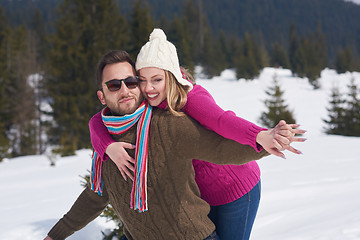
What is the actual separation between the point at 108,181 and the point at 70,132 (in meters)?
18.1

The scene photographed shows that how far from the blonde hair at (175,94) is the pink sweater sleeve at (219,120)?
3 centimetres

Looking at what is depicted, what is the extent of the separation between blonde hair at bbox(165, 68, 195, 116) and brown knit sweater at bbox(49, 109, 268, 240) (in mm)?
49

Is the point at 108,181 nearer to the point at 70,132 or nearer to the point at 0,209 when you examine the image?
the point at 0,209

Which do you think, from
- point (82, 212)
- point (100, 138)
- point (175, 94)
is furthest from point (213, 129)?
point (82, 212)

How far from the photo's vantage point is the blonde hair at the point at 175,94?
1.65m

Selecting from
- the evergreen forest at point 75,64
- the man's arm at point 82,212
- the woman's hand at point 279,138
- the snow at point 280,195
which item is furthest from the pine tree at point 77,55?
the woman's hand at point 279,138

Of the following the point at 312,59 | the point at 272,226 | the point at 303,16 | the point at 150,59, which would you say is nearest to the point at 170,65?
the point at 150,59

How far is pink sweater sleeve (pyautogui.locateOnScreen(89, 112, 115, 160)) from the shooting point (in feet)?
5.90

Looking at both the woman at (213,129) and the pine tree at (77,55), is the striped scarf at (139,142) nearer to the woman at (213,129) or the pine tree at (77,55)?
the woman at (213,129)

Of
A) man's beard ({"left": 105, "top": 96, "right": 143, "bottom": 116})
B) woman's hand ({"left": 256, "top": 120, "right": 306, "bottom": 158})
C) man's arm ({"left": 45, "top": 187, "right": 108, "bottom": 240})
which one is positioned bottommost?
man's arm ({"left": 45, "top": 187, "right": 108, "bottom": 240})

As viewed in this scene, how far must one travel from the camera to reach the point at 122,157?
168 centimetres

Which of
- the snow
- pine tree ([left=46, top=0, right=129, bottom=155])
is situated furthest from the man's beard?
pine tree ([left=46, top=0, right=129, bottom=155])

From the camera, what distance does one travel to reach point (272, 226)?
3.87 meters

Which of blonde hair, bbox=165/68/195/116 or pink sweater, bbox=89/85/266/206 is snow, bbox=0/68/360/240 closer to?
pink sweater, bbox=89/85/266/206
